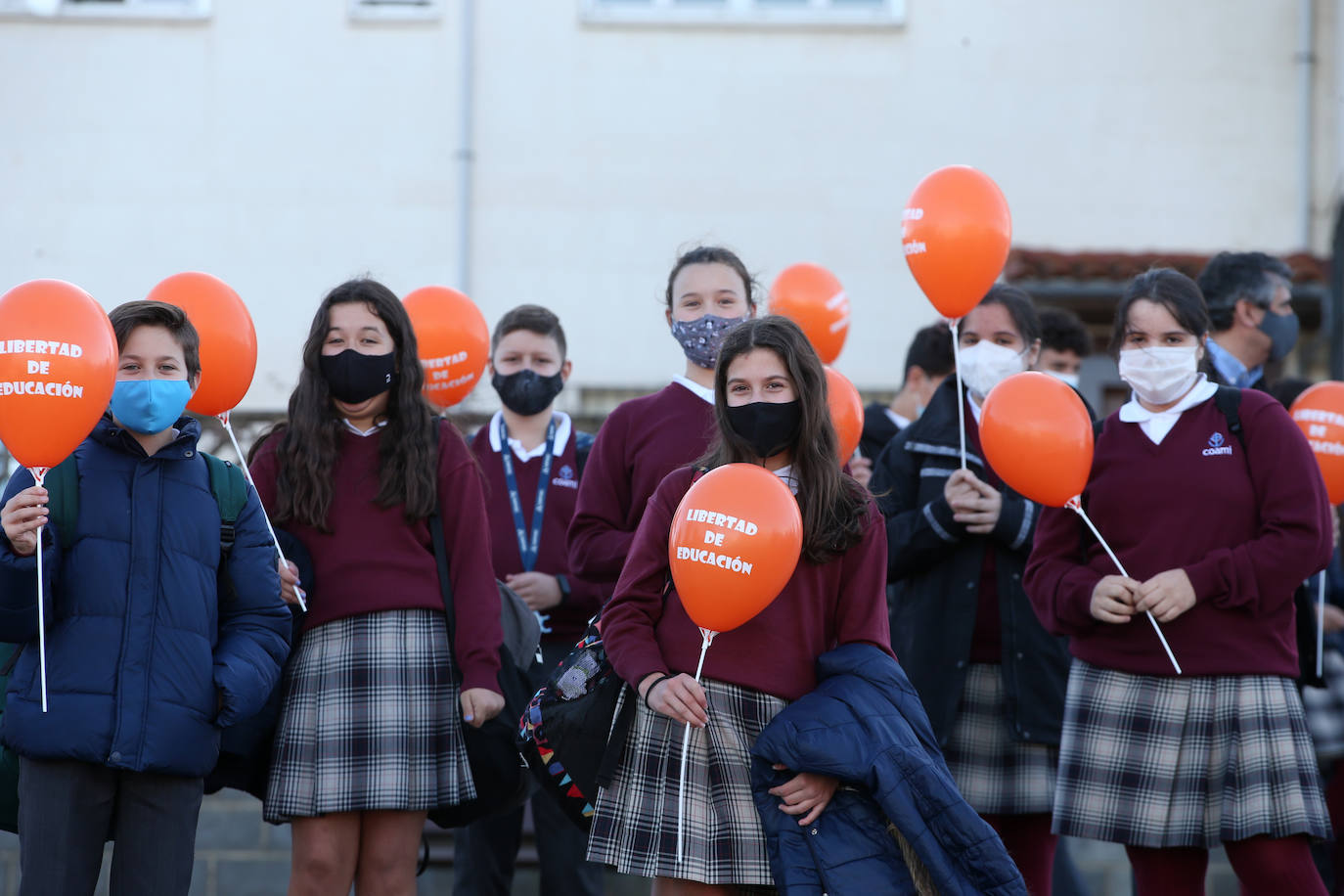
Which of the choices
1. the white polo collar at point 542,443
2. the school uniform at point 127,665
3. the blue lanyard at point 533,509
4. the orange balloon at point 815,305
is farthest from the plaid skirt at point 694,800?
the orange balloon at point 815,305

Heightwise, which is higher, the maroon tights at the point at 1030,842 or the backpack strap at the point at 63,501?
the backpack strap at the point at 63,501

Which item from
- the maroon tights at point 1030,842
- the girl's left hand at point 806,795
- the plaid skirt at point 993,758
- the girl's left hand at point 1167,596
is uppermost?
the girl's left hand at point 1167,596

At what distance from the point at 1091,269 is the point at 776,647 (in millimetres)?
7479

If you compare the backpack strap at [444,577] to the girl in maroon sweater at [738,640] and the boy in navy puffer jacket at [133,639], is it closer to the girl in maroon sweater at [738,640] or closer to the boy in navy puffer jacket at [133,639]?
the boy in navy puffer jacket at [133,639]

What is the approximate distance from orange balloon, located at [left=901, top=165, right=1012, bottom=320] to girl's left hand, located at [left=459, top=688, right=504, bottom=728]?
6.33ft

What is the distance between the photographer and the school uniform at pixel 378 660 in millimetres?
4207

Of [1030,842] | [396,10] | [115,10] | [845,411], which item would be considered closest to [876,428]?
[845,411]

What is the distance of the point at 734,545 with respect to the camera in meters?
3.45

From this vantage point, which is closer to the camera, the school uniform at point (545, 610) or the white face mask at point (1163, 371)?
the white face mask at point (1163, 371)

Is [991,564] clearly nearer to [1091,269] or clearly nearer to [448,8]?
[1091,269]

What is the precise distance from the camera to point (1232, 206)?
444 inches

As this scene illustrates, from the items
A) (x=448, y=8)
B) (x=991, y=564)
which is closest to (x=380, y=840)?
(x=991, y=564)

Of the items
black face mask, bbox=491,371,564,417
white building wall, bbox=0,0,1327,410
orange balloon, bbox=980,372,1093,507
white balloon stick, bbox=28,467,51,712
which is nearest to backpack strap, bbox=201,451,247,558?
white balloon stick, bbox=28,467,51,712

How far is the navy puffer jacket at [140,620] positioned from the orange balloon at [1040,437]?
2050 millimetres
